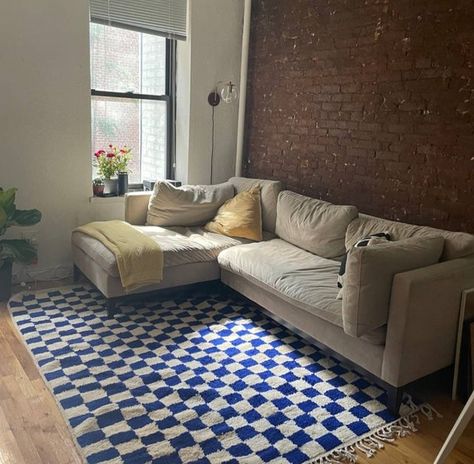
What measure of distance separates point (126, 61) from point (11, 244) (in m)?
1.89

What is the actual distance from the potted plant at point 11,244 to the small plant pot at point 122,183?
0.84 meters

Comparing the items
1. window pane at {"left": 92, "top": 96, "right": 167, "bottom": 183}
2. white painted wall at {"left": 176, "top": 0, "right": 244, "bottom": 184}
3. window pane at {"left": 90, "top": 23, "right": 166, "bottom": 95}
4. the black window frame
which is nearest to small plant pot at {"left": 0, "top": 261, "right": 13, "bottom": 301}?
window pane at {"left": 92, "top": 96, "right": 167, "bottom": 183}

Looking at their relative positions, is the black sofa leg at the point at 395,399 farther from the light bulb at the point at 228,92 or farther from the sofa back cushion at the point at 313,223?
the light bulb at the point at 228,92

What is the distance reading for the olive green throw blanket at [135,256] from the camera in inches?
124

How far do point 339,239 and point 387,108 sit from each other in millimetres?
965

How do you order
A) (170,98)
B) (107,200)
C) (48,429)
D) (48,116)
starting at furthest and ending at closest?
(170,98), (107,200), (48,116), (48,429)

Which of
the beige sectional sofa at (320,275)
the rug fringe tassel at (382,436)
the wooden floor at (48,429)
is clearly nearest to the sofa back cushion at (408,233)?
the beige sectional sofa at (320,275)

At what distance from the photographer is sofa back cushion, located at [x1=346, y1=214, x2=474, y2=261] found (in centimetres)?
262

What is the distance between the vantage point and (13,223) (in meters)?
3.51

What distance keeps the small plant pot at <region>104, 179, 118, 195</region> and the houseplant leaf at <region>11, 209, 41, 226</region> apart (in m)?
0.75

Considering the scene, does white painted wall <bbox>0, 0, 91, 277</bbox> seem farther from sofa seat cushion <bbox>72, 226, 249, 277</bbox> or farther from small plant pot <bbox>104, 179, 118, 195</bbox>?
sofa seat cushion <bbox>72, 226, 249, 277</bbox>

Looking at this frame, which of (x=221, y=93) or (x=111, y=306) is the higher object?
(x=221, y=93)

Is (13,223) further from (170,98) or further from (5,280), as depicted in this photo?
(170,98)

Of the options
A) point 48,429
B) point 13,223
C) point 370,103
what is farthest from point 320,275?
point 13,223
